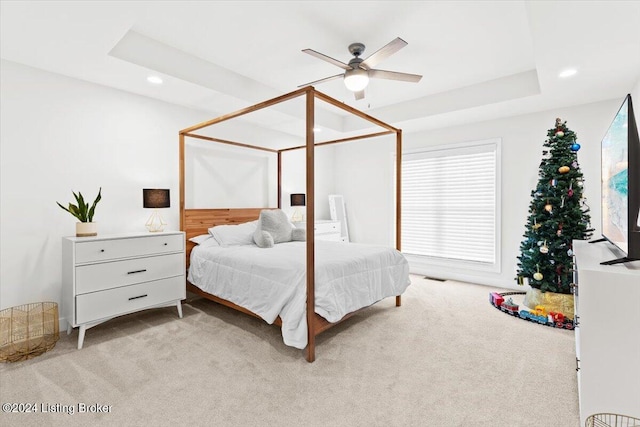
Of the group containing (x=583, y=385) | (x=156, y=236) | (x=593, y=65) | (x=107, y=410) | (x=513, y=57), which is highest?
(x=513, y=57)

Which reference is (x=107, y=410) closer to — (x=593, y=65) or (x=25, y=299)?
(x=25, y=299)

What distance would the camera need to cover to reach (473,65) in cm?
342

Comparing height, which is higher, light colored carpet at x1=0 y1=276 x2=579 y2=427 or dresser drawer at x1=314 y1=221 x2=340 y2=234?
dresser drawer at x1=314 y1=221 x2=340 y2=234

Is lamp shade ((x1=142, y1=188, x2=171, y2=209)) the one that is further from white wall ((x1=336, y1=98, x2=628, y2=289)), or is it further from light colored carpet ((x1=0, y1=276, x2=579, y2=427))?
white wall ((x1=336, y1=98, x2=628, y2=289))

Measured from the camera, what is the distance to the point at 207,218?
406 cm

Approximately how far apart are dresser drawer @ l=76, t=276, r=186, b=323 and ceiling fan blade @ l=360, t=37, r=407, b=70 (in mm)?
2803

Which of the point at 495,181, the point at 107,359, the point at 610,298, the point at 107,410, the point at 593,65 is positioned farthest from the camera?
the point at 495,181

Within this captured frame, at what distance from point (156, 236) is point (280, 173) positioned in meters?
2.41

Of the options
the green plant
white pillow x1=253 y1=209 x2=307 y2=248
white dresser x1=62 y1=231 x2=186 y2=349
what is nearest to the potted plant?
the green plant

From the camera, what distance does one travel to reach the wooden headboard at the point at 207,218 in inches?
151

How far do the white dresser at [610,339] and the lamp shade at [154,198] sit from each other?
3.55m

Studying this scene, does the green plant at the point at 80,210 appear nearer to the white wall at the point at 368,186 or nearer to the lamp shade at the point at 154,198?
the lamp shade at the point at 154,198

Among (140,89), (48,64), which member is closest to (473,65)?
(140,89)

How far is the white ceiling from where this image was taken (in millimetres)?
2156
